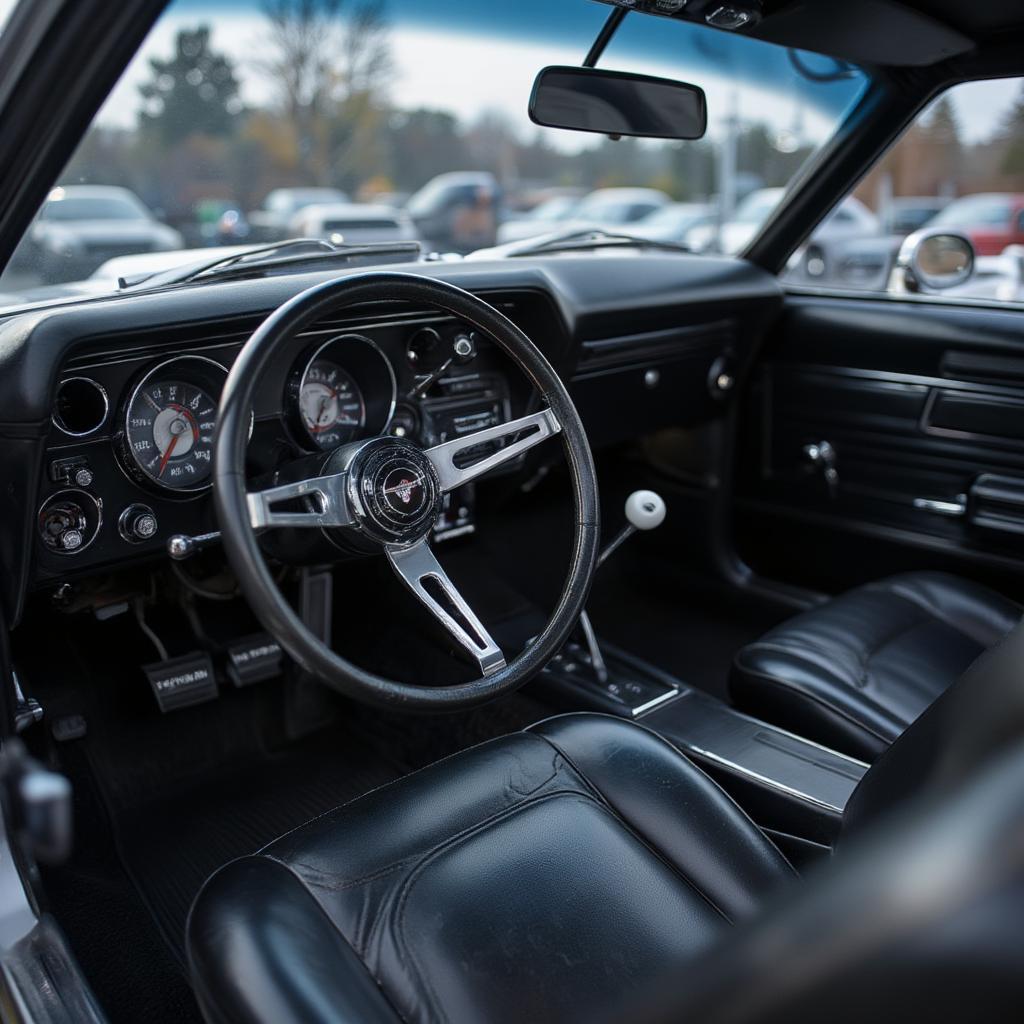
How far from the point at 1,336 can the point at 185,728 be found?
119 centimetres

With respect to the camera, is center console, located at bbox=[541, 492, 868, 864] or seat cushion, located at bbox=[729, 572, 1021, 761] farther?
seat cushion, located at bbox=[729, 572, 1021, 761]

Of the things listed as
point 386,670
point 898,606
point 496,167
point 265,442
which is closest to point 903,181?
point 898,606

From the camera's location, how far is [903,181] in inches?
142

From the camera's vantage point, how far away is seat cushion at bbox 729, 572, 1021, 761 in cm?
200

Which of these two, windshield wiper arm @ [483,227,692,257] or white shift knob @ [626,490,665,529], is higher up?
windshield wiper arm @ [483,227,692,257]

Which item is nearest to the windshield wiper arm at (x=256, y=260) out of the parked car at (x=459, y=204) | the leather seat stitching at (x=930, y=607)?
the leather seat stitching at (x=930, y=607)

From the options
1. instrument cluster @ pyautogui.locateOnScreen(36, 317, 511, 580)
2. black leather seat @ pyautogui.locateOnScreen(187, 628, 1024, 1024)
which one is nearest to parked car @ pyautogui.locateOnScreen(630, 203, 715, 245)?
instrument cluster @ pyautogui.locateOnScreen(36, 317, 511, 580)

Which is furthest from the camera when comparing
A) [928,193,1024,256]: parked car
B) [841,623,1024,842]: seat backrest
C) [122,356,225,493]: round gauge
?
[928,193,1024,256]: parked car

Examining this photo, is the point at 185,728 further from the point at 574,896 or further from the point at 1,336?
the point at 574,896

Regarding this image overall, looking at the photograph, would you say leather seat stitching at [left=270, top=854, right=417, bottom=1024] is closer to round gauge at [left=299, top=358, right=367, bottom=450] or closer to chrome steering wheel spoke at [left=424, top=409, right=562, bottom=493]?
chrome steering wheel spoke at [left=424, top=409, right=562, bottom=493]

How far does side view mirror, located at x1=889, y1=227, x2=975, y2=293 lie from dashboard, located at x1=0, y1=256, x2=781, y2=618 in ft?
3.26

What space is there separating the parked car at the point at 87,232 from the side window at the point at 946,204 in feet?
6.28

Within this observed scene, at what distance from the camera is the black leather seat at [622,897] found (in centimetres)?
Result: 53

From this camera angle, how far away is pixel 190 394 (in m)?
1.89
